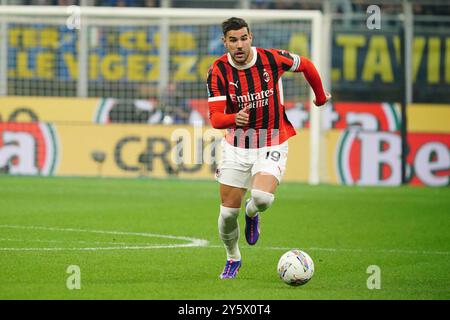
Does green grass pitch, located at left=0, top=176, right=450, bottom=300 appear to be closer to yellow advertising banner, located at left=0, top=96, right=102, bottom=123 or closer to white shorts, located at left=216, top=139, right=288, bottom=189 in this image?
white shorts, located at left=216, top=139, right=288, bottom=189

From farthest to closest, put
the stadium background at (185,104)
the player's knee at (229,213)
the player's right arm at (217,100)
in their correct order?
the stadium background at (185,104)
the player's knee at (229,213)
the player's right arm at (217,100)

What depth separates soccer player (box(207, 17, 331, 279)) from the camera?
31.8 ft

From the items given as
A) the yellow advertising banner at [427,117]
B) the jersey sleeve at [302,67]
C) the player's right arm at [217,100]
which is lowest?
the yellow advertising banner at [427,117]

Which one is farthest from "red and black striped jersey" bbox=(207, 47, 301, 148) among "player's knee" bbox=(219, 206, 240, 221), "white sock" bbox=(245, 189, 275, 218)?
"player's knee" bbox=(219, 206, 240, 221)

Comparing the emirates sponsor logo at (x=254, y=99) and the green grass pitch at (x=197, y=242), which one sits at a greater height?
the emirates sponsor logo at (x=254, y=99)

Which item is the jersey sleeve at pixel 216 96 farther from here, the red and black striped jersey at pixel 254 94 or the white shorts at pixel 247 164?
the white shorts at pixel 247 164

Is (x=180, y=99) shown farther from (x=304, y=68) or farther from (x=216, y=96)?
(x=216, y=96)

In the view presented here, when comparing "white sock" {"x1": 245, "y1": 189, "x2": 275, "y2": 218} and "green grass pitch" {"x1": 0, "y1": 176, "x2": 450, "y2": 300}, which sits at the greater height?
"white sock" {"x1": 245, "y1": 189, "x2": 275, "y2": 218}

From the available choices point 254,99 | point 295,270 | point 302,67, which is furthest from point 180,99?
point 295,270

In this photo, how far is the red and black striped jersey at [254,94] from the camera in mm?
9820

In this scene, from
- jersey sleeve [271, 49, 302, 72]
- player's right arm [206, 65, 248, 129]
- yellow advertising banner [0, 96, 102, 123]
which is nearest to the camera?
player's right arm [206, 65, 248, 129]

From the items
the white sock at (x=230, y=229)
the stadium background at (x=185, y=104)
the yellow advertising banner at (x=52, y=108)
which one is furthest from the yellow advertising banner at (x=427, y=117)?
the white sock at (x=230, y=229)

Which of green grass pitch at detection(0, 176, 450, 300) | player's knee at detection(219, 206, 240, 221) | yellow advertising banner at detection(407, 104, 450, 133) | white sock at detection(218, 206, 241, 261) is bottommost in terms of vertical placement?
green grass pitch at detection(0, 176, 450, 300)

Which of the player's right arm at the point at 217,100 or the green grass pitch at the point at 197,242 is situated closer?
the green grass pitch at the point at 197,242
